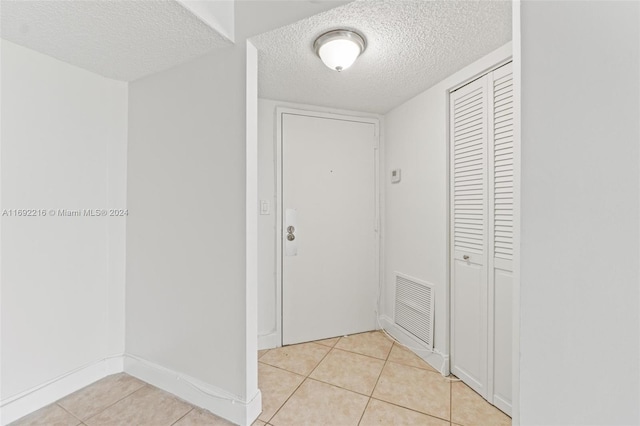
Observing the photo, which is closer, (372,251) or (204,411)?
(204,411)

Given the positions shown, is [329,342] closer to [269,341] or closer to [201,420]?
[269,341]

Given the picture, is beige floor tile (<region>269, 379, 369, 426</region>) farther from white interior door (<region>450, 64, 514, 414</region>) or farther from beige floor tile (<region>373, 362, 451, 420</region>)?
white interior door (<region>450, 64, 514, 414</region>)

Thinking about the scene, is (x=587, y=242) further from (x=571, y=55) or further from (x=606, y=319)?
(x=571, y=55)

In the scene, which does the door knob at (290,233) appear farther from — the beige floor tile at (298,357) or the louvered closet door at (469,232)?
the louvered closet door at (469,232)

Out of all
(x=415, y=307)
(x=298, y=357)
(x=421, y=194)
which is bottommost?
(x=298, y=357)

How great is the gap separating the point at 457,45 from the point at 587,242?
1384 mm

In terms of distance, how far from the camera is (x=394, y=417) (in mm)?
1528

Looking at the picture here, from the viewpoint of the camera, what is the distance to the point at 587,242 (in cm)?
65

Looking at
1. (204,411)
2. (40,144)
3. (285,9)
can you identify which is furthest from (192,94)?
(204,411)

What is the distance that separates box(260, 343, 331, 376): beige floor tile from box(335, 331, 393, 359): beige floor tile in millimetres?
195

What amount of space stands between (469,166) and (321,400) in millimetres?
1796

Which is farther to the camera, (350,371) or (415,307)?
(415,307)

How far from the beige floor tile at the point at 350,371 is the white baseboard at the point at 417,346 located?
0.33 m

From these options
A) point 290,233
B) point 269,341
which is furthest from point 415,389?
point 290,233
